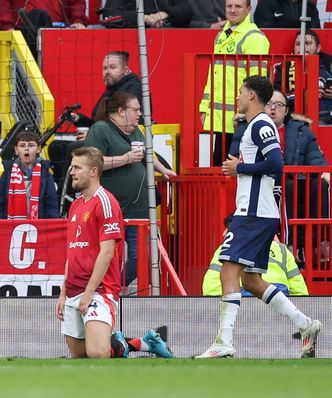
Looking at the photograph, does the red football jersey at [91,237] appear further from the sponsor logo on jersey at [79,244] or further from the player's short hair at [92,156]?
the player's short hair at [92,156]

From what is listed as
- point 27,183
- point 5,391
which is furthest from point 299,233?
point 5,391

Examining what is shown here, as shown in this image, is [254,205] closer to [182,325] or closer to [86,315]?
[86,315]

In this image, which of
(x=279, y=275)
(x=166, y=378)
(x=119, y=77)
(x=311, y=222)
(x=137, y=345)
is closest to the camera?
(x=166, y=378)

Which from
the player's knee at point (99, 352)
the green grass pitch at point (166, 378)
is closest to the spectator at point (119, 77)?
the player's knee at point (99, 352)

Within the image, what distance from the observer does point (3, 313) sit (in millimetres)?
12086

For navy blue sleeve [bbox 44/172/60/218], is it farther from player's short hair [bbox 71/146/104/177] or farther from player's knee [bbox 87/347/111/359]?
player's knee [bbox 87/347/111/359]

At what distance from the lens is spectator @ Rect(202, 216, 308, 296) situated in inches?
478

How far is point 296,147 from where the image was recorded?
44.4 ft

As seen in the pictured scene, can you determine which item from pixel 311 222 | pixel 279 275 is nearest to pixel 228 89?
pixel 311 222

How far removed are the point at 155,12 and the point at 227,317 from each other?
7355mm

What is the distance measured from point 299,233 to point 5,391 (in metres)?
5.82

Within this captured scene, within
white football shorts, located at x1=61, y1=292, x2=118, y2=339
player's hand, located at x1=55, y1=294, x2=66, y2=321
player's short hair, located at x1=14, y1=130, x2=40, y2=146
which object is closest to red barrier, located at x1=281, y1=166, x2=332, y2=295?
player's short hair, located at x1=14, y1=130, x2=40, y2=146

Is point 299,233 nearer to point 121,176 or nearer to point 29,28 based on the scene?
point 121,176

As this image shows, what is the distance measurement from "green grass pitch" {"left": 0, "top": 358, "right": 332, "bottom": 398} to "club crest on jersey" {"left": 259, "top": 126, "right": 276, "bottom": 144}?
158cm
